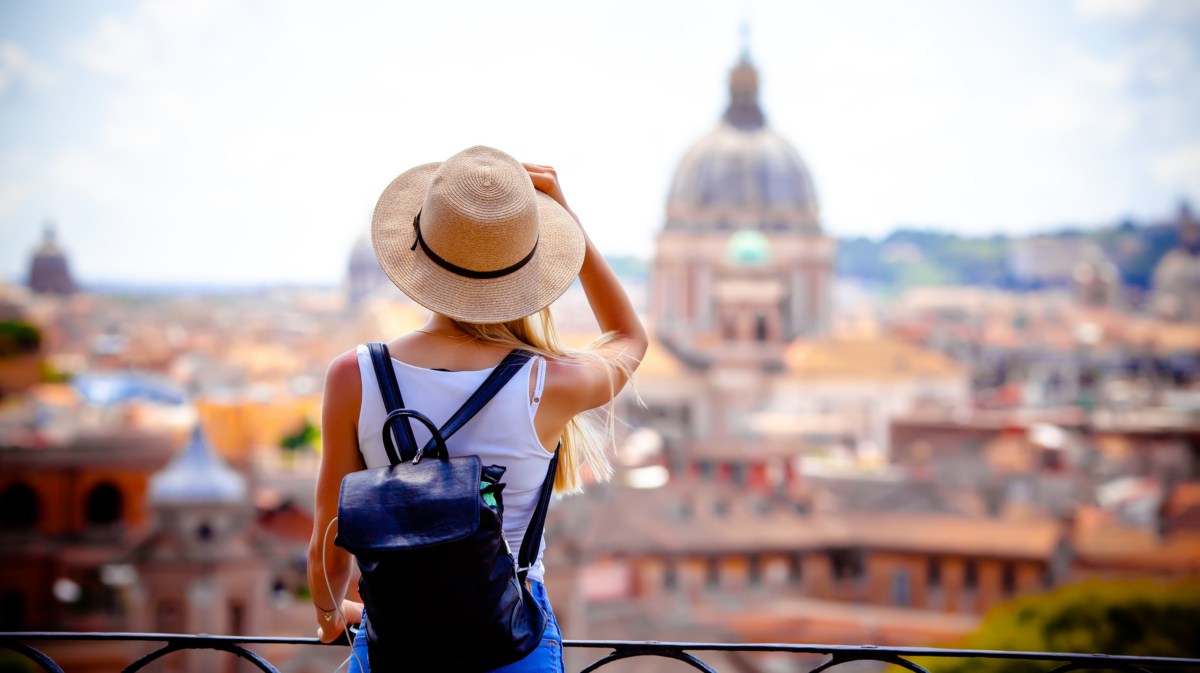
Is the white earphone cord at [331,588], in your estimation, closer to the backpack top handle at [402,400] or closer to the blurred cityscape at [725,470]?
the backpack top handle at [402,400]

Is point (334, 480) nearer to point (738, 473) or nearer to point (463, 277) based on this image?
point (463, 277)

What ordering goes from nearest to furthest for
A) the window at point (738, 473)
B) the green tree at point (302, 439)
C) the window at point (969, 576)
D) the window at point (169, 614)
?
the window at point (169, 614), the window at point (969, 576), the window at point (738, 473), the green tree at point (302, 439)


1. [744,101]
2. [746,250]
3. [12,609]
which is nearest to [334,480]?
[12,609]

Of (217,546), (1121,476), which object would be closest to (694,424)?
(1121,476)

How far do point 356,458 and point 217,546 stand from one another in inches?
745

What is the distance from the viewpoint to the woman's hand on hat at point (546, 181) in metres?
1.98

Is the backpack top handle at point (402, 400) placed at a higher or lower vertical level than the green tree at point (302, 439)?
higher

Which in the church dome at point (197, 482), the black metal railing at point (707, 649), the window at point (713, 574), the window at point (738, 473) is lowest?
the window at point (738, 473)

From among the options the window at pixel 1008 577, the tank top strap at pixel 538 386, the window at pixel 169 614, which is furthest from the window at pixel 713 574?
the tank top strap at pixel 538 386

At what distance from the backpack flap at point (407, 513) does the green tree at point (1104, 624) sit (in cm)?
1516

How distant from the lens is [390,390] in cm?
169

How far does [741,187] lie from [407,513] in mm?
45069

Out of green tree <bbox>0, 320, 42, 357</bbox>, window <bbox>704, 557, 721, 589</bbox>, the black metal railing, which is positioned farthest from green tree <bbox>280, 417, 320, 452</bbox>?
the black metal railing

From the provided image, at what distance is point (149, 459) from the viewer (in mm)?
26703
